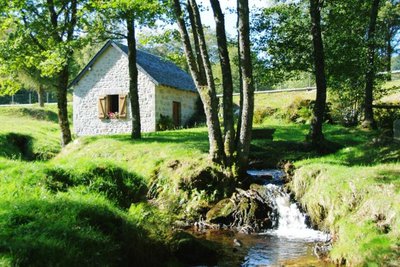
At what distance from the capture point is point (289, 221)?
1018 cm

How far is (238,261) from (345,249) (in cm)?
184

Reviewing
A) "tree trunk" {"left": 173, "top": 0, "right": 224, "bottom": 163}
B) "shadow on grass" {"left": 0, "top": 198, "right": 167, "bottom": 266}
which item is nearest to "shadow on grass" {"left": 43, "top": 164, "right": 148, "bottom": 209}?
"shadow on grass" {"left": 0, "top": 198, "right": 167, "bottom": 266}

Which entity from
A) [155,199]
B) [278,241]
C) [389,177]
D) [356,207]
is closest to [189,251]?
[278,241]

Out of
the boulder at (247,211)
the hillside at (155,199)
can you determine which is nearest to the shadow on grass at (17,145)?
the hillside at (155,199)

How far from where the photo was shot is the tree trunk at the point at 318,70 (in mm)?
14211

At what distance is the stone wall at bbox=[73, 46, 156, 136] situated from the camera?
25797 mm

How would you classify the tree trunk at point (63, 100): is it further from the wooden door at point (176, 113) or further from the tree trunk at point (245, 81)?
the tree trunk at point (245, 81)

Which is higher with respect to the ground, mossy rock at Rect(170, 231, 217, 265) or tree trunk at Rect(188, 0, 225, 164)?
tree trunk at Rect(188, 0, 225, 164)

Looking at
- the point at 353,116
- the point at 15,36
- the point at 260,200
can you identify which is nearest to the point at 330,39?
the point at 353,116

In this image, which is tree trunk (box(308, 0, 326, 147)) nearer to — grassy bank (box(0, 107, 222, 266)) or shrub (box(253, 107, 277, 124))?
grassy bank (box(0, 107, 222, 266))

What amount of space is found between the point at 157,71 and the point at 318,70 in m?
15.1

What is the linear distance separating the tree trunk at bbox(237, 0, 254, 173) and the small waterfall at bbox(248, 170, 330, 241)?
3.86 feet

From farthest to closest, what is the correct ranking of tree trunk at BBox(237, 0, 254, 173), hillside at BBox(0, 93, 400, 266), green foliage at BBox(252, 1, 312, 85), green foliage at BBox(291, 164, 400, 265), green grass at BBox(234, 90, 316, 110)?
green grass at BBox(234, 90, 316, 110)
green foliage at BBox(252, 1, 312, 85)
tree trunk at BBox(237, 0, 254, 173)
green foliage at BBox(291, 164, 400, 265)
hillside at BBox(0, 93, 400, 266)

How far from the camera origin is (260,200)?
10.6m
